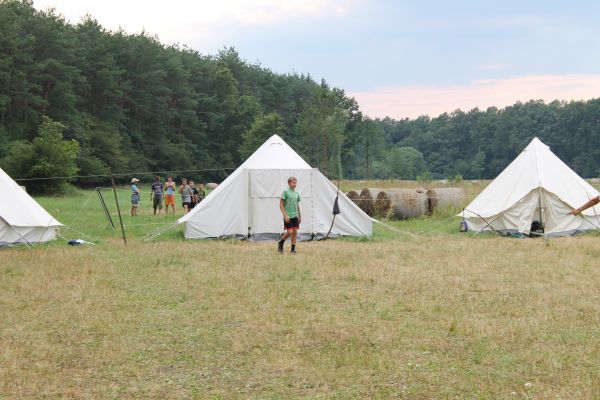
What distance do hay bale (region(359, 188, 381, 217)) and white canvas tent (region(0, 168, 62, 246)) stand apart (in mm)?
9438

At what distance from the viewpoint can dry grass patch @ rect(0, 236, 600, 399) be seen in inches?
208

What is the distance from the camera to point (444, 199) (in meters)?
21.3

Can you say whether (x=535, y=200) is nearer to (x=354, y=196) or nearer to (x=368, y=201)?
(x=368, y=201)

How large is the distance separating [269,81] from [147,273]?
249 ft

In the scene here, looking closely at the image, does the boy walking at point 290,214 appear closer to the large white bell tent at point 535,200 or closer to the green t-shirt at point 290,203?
the green t-shirt at point 290,203

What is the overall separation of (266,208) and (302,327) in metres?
9.14

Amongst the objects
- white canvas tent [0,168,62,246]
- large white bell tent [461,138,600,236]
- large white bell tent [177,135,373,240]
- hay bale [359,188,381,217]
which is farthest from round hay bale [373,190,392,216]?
white canvas tent [0,168,62,246]

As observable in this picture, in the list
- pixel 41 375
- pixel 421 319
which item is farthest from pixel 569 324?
pixel 41 375

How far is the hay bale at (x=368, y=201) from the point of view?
2127 centimetres

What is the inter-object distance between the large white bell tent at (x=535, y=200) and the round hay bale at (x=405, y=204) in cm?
328

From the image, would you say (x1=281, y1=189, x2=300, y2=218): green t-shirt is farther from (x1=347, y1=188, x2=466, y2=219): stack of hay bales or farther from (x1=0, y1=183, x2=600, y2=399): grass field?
(x1=347, y1=188, x2=466, y2=219): stack of hay bales

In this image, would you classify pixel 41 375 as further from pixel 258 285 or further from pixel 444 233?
pixel 444 233

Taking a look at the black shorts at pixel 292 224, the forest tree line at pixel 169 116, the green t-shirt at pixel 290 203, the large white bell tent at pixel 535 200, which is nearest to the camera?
the black shorts at pixel 292 224

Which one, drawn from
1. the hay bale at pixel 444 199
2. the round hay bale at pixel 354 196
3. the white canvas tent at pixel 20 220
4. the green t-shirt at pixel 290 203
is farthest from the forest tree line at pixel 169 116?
the green t-shirt at pixel 290 203
